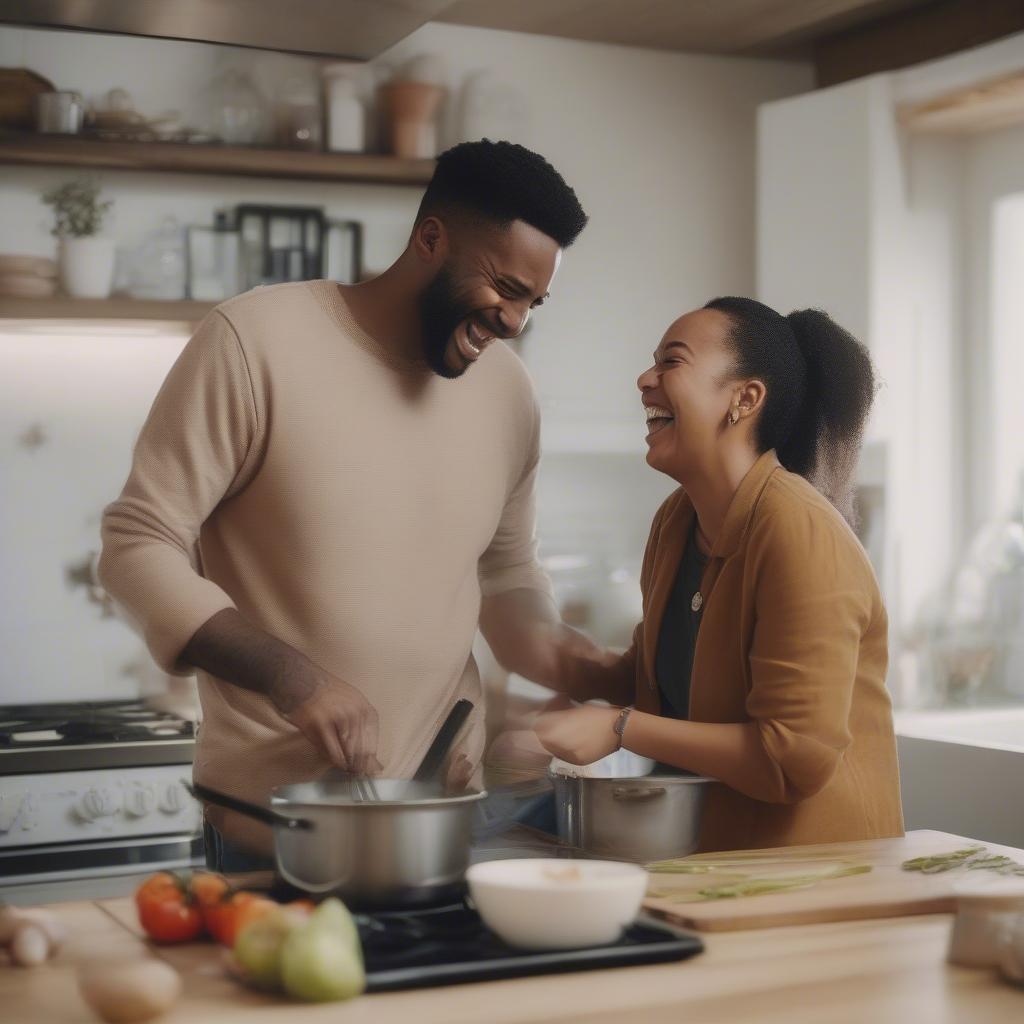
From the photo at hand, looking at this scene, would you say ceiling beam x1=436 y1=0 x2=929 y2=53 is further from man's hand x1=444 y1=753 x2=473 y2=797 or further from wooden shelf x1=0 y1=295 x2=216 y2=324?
man's hand x1=444 y1=753 x2=473 y2=797

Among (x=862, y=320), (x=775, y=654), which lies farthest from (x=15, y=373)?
(x=775, y=654)

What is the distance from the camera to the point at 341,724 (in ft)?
4.88

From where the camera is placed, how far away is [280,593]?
1.81 metres

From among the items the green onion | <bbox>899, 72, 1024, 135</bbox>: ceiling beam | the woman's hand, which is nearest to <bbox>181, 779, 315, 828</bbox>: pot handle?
the woman's hand

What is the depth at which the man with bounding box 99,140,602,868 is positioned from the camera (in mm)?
1761

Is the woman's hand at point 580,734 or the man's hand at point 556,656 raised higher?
the man's hand at point 556,656

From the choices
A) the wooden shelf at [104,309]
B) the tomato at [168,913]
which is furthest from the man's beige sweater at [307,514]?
the wooden shelf at [104,309]

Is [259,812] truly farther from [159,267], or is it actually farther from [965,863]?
[159,267]

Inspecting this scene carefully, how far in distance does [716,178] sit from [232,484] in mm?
2383

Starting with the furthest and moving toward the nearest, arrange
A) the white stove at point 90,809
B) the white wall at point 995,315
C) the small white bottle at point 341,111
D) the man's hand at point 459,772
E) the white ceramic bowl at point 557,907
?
the white wall at point 995,315 < the small white bottle at point 341,111 < the white stove at point 90,809 < the man's hand at point 459,772 < the white ceramic bowl at point 557,907

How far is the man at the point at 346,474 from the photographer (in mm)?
1761

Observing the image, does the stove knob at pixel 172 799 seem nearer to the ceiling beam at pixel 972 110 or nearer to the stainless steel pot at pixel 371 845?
the stainless steel pot at pixel 371 845

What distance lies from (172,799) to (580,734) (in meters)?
1.45

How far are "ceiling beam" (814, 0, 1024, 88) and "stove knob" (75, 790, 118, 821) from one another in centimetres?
240
